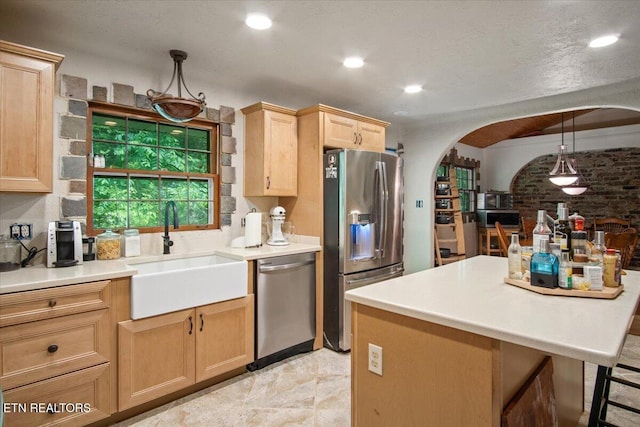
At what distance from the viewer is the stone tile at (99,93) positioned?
8.30 ft

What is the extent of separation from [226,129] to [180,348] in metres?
1.85

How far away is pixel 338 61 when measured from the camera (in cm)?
275

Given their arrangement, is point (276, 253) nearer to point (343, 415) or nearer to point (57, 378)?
point (343, 415)

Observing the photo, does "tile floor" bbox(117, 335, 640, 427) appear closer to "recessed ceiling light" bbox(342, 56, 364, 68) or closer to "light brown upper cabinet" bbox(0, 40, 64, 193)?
"light brown upper cabinet" bbox(0, 40, 64, 193)

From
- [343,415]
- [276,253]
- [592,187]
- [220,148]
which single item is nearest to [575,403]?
[343,415]

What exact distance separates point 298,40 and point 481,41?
1238 millimetres

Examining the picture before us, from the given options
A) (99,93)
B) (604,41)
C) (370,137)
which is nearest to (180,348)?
(99,93)

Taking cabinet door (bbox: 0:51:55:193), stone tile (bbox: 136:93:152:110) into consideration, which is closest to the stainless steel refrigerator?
stone tile (bbox: 136:93:152:110)

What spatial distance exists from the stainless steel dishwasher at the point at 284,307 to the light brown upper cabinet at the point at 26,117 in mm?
1489

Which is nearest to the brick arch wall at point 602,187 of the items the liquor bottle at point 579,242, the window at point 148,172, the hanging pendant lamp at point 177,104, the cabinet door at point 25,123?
the liquor bottle at point 579,242

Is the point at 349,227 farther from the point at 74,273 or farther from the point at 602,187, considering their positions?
the point at 602,187

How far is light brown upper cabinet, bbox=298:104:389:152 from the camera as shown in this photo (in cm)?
320

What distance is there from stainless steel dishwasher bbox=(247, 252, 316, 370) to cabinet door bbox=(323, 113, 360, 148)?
1.03 m

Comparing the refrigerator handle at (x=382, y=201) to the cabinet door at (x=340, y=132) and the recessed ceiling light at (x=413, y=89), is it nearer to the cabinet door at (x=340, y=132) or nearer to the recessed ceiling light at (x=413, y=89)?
the cabinet door at (x=340, y=132)
